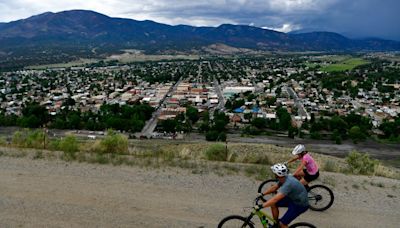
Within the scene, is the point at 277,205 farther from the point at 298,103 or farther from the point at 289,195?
the point at 298,103

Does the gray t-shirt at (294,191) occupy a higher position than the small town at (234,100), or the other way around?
the gray t-shirt at (294,191)

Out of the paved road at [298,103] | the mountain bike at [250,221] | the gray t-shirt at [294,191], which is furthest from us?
the paved road at [298,103]

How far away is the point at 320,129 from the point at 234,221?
113 feet

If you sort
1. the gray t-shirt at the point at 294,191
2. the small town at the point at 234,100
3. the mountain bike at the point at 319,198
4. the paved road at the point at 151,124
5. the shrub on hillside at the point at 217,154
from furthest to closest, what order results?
the small town at the point at 234,100
the paved road at the point at 151,124
the shrub on hillside at the point at 217,154
the mountain bike at the point at 319,198
the gray t-shirt at the point at 294,191

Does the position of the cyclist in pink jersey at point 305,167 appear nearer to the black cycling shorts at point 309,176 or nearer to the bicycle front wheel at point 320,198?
the black cycling shorts at point 309,176

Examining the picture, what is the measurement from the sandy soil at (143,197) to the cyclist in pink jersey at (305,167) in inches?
25.3

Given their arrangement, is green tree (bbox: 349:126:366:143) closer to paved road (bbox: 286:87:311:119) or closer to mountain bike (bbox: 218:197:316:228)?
paved road (bbox: 286:87:311:119)

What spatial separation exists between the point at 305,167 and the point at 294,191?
1684mm

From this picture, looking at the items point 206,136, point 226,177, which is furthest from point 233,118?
point 226,177

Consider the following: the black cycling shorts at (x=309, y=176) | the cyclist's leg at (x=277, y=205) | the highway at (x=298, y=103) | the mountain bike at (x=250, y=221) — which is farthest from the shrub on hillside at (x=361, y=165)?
the highway at (x=298, y=103)

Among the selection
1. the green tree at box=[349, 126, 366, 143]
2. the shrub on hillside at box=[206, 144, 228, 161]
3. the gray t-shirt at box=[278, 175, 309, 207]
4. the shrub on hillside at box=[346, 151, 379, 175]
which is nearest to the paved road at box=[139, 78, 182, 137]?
the green tree at box=[349, 126, 366, 143]

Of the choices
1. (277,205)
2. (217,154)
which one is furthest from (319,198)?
(217,154)

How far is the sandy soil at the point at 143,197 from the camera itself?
18.4ft

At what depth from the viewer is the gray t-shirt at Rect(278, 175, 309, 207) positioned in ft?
14.6
